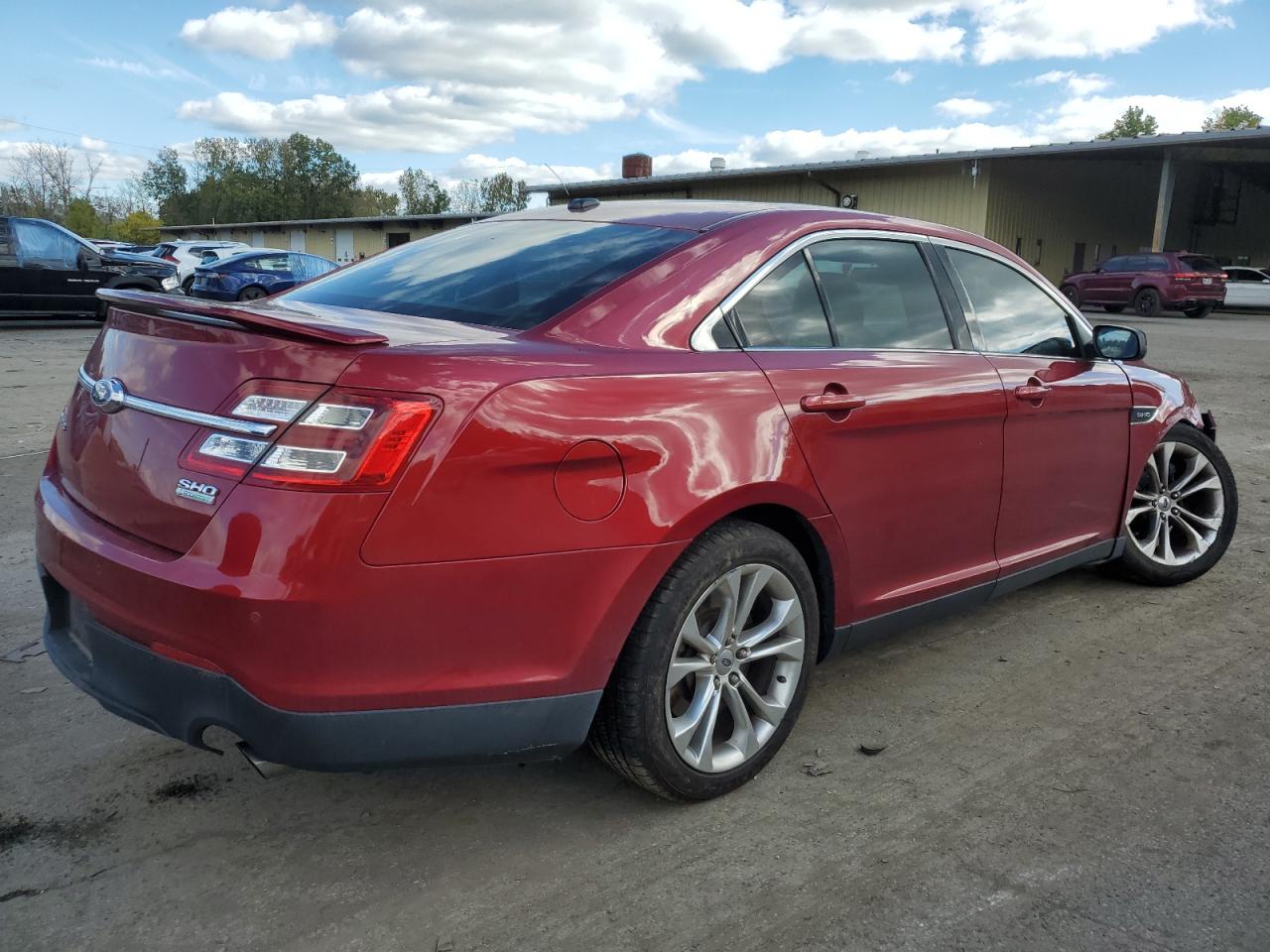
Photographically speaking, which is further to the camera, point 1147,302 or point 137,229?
point 137,229

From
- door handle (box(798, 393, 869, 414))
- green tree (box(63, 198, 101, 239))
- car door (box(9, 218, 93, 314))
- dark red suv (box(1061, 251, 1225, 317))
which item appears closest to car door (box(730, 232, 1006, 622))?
door handle (box(798, 393, 869, 414))

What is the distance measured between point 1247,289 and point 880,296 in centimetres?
Result: 2956

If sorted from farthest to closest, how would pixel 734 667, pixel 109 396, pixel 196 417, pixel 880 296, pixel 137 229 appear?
pixel 137 229 → pixel 880 296 → pixel 734 667 → pixel 109 396 → pixel 196 417

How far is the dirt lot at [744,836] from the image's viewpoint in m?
2.19

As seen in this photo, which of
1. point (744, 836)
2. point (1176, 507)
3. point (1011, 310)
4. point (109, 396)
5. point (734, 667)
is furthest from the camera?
point (1176, 507)

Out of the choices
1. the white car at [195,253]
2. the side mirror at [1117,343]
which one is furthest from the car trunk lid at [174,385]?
the white car at [195,253]

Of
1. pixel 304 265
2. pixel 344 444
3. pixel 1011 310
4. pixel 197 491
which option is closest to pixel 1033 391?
pixel 1011 310

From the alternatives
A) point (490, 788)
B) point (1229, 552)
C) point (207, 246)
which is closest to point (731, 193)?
point (207, 246)

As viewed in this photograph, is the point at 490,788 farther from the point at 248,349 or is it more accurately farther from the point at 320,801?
the point at 248,349

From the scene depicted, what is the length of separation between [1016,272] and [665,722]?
2364 millimetres

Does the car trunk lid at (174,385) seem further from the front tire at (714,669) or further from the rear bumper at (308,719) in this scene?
the front tire at (714,669)

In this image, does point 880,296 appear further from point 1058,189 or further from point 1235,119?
point 1235,119

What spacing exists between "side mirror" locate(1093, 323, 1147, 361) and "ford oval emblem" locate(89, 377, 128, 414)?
344 centimetres

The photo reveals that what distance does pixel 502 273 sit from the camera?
2934 mm
